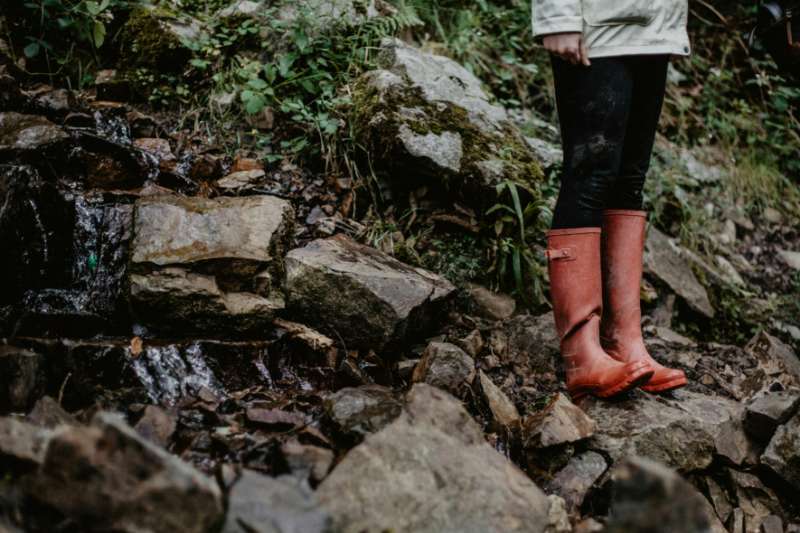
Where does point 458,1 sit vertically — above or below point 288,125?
above

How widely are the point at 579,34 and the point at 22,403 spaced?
222cm

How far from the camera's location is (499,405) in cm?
244

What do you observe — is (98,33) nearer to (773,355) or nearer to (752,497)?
(752,497)

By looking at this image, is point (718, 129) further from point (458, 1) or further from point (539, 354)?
point (539, 354)

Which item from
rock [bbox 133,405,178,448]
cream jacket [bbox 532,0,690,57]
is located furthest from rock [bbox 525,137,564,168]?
rock [bbox 133,405,178,448]

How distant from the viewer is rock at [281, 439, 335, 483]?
5.64 feet

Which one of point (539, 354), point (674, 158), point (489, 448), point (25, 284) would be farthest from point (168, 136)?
point (674, 158)

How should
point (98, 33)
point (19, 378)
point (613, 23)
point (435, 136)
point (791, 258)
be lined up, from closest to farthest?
point (19, 378) → point (613, 23) → point (435, 136) → point (98, 33) → point (791, 258)

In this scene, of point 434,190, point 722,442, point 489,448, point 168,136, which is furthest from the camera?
point 168,136

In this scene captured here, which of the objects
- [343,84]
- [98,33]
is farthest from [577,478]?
[98,33]

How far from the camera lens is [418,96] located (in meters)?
3.41

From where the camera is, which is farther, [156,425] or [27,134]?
[27,134]

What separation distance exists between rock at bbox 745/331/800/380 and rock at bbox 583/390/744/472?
1023mm

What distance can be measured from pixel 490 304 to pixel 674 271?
1.56m
